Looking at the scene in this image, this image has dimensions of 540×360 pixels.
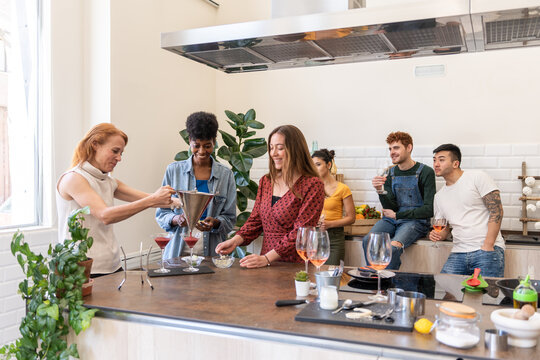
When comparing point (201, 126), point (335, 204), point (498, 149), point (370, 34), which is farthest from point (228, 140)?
point (370, 34)

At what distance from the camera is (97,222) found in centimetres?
255

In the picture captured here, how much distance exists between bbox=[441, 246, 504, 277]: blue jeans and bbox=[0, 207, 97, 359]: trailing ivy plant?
2.98m

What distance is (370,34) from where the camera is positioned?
231 centimetres

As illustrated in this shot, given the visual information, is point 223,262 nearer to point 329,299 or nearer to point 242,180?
point 329,299

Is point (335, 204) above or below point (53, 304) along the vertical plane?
above

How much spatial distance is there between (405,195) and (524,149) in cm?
123

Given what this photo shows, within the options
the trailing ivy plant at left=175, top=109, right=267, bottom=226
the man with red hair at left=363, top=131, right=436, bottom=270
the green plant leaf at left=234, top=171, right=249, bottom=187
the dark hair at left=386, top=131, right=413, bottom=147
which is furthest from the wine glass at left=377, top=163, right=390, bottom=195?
the green plant leaf at left=234, top=171, right=249, bottom=187

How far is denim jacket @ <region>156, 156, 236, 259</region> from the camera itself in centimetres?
336

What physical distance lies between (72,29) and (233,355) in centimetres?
342

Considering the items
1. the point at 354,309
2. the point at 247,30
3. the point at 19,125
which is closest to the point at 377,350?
the point at 354,309

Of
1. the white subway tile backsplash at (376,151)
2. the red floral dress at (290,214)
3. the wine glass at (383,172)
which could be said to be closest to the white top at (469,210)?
the wine glass at (383,172)

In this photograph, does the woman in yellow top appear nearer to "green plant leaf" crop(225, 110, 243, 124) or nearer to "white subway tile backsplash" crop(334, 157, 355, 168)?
"white subway tile backsplash" crop(334, 157, 355, 168)

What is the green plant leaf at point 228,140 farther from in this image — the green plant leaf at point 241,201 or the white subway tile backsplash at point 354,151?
the white subway tile backsplash at point 354,151

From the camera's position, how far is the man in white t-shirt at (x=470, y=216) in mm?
3707
